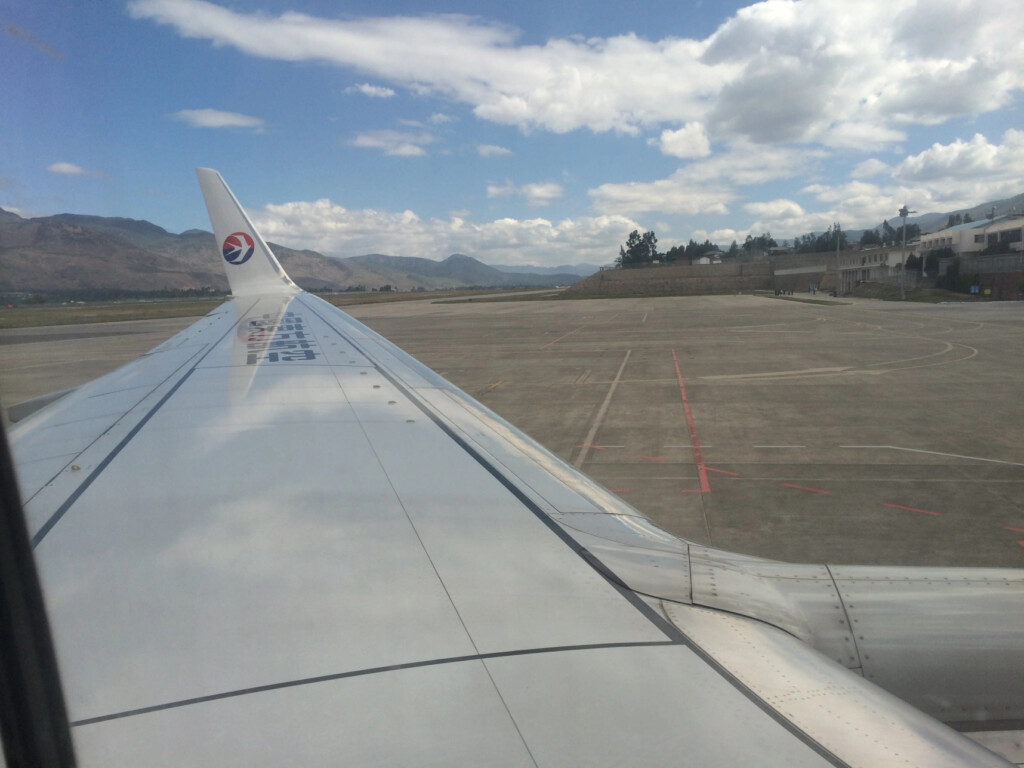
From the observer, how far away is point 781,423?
1245 cm

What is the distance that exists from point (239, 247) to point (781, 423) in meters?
9.69

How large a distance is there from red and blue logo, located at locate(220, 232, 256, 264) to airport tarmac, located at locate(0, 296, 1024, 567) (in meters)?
2.68

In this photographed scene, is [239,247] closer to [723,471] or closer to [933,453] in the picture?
[723,471]

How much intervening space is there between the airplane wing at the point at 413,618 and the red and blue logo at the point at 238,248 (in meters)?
7.23

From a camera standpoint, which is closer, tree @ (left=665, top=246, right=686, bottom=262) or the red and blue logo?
the red and blue logo

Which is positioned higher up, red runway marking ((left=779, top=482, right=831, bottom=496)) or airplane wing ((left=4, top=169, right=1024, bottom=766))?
airplane wing ((left=4, top=169, right=1024, bottom=766))

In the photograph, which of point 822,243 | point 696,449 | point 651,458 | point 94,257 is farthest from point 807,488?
point 822,243

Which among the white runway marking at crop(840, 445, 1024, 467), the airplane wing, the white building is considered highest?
the white building

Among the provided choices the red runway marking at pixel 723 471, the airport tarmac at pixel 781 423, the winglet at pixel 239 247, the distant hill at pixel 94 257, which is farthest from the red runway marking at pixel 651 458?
the distant hill at pixel 94 257

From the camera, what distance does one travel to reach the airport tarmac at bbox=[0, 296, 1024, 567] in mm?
7383

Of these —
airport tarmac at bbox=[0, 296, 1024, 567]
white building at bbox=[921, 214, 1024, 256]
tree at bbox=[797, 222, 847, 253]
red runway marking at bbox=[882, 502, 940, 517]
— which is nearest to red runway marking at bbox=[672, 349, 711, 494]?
airport tarmac at bbox=[0, 296, 1024, 567]

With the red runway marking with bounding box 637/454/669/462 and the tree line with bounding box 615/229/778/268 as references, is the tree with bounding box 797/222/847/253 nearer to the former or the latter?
the tree line with bounding box 615/229/778/268

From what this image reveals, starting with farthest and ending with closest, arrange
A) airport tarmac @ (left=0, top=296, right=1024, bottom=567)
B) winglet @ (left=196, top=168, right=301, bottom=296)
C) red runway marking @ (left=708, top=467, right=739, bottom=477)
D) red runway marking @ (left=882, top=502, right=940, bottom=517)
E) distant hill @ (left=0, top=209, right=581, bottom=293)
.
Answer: winglet @ (left=196, top=168, right=301, bottom=296), red runway marking @ (left=708, top=467, right=739, bottom=477), red runway marking @ (left=882, top=502, right=940, bottom=517), airport tarmac @ (left=0, top=296, right=1024, bottom=567), distant hill @ (left=0, top=209, right=581, bottom=293)

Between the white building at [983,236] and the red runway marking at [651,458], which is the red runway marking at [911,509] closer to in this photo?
the red runway marking at [651,458]
